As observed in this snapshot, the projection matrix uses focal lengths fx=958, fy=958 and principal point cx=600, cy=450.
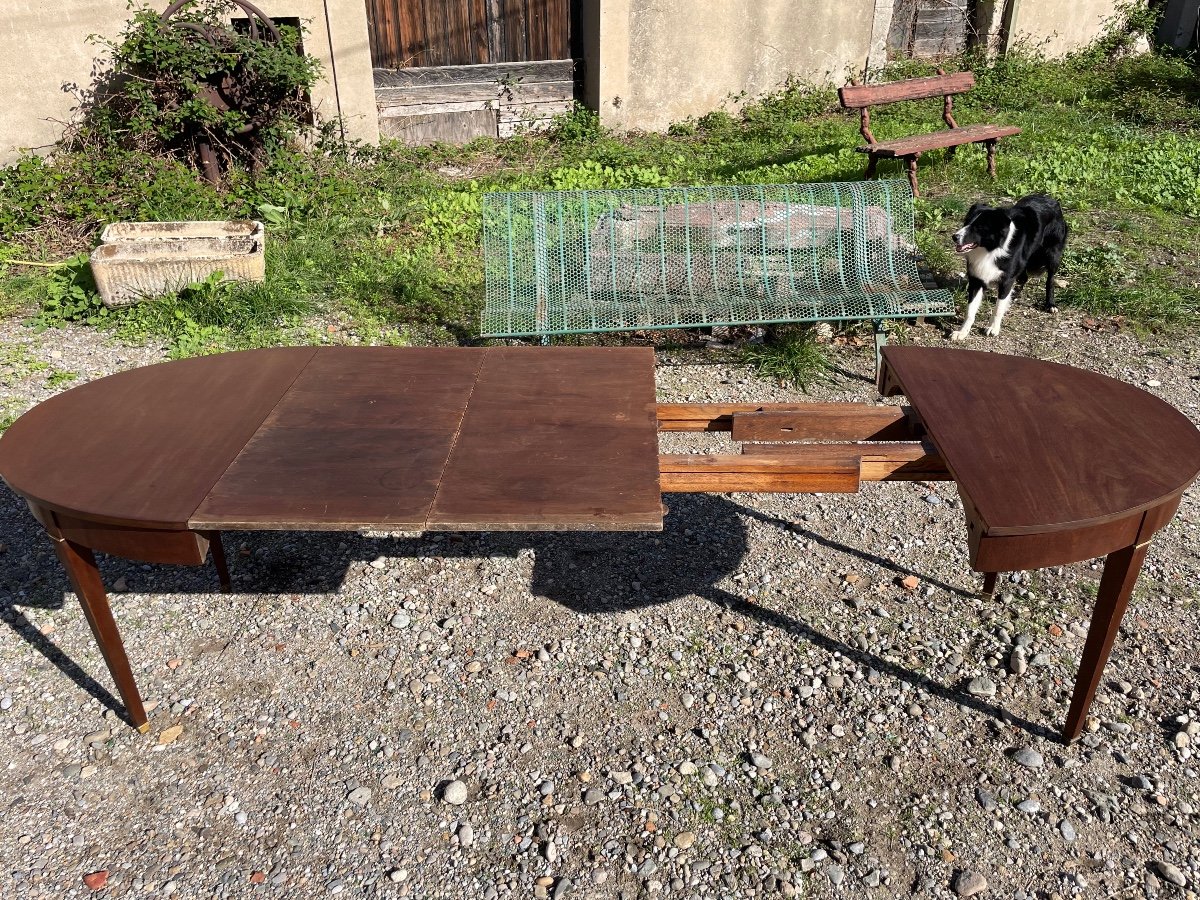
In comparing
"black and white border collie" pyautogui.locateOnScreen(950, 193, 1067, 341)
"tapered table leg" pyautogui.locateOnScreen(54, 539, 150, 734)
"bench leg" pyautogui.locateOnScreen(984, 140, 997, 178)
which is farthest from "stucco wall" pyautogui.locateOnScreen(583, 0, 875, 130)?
"tapered table leg" pyautogui.locateOnScreen(54, 539, 150, 734)

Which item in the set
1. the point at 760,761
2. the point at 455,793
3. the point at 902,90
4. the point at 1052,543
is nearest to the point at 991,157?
the point at 902,90

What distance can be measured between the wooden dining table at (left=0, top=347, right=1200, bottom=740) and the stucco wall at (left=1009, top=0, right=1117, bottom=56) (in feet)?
29.1

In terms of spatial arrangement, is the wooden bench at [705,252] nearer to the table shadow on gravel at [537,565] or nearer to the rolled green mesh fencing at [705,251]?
the rolled green mesh fencing at [705,251]

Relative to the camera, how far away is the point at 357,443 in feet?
9.14

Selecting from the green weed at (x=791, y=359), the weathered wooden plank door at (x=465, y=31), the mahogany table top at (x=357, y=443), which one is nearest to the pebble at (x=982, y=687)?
the mahogany table top at (x=357, y=443)

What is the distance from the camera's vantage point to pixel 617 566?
3826 mm

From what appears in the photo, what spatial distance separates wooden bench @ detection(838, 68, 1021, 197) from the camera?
7.23 m

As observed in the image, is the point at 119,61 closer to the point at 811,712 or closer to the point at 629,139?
the point at 629,139

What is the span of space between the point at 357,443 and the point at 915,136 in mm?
6390

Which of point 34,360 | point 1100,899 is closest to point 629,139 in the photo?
point 34,360

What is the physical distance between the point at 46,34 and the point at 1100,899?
8.17 metres

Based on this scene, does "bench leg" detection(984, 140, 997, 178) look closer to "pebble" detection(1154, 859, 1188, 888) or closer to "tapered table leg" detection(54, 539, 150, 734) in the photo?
"pebble" detection(1154, 859, 1188, 888)

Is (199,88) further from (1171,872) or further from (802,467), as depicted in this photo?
(1171,872)

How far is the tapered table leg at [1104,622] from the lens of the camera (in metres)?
2.62
